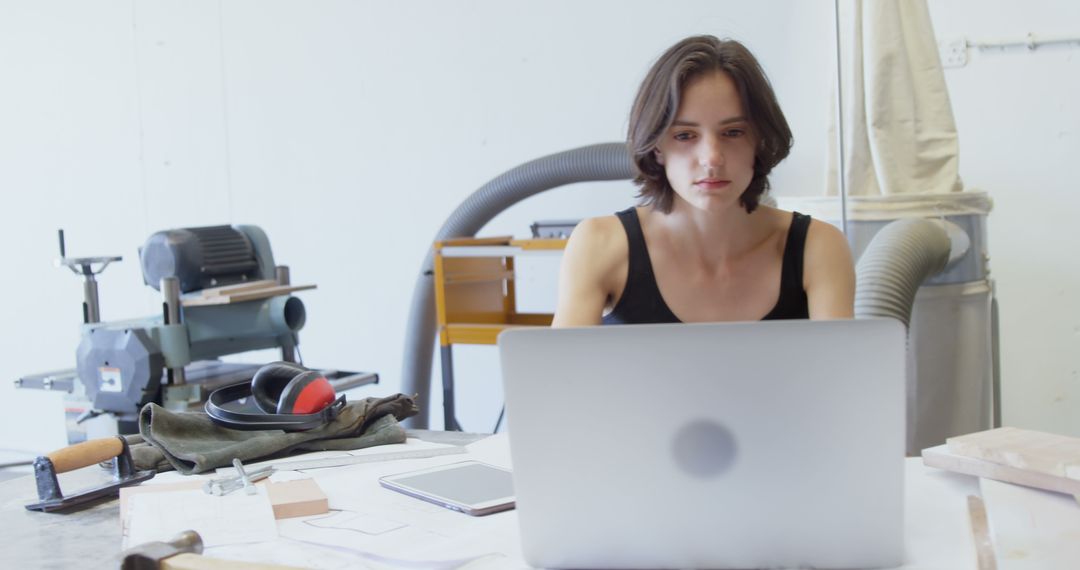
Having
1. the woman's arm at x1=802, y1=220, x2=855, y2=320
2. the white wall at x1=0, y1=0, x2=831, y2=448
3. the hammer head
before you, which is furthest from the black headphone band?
the white wall at x1=0, y1=0, x2=831, y2=448

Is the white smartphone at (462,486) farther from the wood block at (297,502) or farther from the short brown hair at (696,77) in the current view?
the short brown hair at (696,77)

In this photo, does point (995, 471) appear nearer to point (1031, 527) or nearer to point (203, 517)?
point (1031, 527)

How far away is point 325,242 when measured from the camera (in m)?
3.72

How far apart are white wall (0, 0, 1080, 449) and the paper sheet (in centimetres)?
199

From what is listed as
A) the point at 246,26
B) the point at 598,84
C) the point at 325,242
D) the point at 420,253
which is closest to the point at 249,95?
the point at 246,26

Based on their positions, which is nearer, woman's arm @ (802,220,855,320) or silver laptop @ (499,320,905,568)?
silver laptop @ (499,320,905,568)

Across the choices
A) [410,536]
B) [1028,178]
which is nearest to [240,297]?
[410,536]

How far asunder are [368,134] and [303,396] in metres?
2.30

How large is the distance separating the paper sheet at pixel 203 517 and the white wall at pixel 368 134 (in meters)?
1.99

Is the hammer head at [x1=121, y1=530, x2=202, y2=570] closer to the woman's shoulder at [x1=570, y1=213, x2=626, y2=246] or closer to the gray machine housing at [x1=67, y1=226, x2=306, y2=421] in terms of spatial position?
the woman's shoulder at [x1=570, y1=213, x2=626, y2=246]

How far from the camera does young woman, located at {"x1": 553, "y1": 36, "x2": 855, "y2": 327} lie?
1370mm

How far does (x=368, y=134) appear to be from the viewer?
3574mm

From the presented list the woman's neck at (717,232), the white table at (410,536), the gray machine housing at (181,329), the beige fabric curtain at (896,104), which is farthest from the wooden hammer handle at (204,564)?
the beige fabric curtain at (896,104)

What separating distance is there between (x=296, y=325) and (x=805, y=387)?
6.43ft
